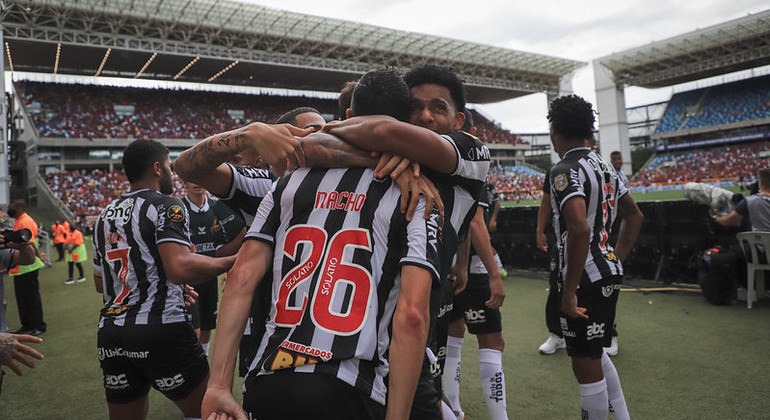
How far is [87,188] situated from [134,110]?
8.61 m

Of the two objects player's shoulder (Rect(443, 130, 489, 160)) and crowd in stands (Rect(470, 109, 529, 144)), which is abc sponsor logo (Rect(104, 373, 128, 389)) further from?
crowd in stands (Rect(470, 109, 529, 144))

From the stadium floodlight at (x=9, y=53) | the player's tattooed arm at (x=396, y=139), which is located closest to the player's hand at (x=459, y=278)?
the player's tattooed arm at (x=396, y=139)

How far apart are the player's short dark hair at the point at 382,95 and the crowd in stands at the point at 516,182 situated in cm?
4338

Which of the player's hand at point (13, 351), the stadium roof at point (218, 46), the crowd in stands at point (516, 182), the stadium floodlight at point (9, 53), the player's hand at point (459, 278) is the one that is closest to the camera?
the player's hand at point (13, 351)

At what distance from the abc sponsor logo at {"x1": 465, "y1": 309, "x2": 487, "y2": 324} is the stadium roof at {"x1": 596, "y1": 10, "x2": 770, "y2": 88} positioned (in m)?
44.9

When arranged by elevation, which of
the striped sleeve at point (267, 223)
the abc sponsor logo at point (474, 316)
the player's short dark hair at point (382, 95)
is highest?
the player's short dark hair at point (382, 95)

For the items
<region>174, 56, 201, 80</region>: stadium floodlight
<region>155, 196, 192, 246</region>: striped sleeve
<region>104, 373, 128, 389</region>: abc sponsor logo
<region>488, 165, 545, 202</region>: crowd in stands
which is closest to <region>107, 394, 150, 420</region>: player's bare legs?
<region>104, 373, 128, 389</region>: abc sponsor logo

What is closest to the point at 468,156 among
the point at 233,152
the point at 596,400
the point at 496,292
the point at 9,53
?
the point at 233,152

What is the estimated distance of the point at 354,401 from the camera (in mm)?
1244

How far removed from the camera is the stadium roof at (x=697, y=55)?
120ft

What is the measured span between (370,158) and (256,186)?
0.78 meters

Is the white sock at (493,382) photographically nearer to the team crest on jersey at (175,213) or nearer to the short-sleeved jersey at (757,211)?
the team crest on jersey at (175,213)

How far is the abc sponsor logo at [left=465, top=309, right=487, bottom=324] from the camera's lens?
11.7ft

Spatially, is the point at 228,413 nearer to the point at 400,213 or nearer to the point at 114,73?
the point at 400,213
